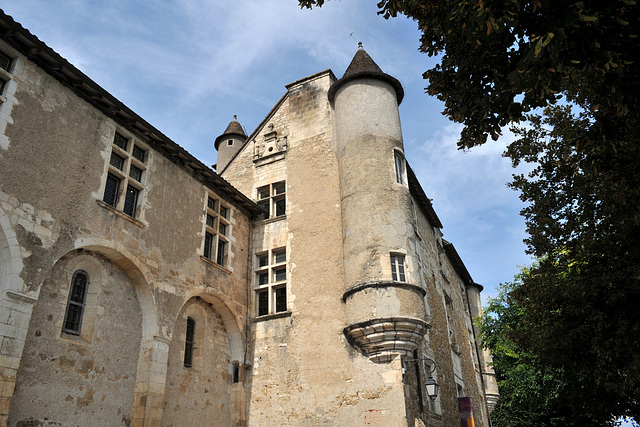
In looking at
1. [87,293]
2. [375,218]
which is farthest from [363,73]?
[87,293]

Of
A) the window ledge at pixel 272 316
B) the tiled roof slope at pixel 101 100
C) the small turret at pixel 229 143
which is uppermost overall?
the small turret at pixel 229 143

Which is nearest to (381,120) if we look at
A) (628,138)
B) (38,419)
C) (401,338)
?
(401,338)

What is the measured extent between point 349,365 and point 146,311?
510 centimetres

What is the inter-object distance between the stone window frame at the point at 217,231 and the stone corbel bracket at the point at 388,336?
4389 mm

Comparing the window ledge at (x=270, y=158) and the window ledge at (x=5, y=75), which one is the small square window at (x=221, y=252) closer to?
the window ledge at (x=270, y=158)

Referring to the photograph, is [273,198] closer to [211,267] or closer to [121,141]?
[211,267]

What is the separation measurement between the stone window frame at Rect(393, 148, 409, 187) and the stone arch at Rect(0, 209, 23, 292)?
9.41m

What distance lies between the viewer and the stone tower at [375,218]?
1191cm

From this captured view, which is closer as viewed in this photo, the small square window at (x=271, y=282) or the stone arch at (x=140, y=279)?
the stone arch at (x=140, y=279)

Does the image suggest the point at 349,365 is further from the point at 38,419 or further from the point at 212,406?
the point at 38,419

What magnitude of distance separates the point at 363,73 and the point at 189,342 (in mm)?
9258

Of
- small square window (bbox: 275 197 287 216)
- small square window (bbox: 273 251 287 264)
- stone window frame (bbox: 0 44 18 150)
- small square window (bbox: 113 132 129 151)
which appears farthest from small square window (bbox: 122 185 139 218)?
small square window (bbox: 275 197 287 216)

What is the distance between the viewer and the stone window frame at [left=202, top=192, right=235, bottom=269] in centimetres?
1353

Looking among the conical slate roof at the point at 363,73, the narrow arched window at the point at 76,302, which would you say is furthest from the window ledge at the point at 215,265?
the conical slate roof at the point at 363,73
